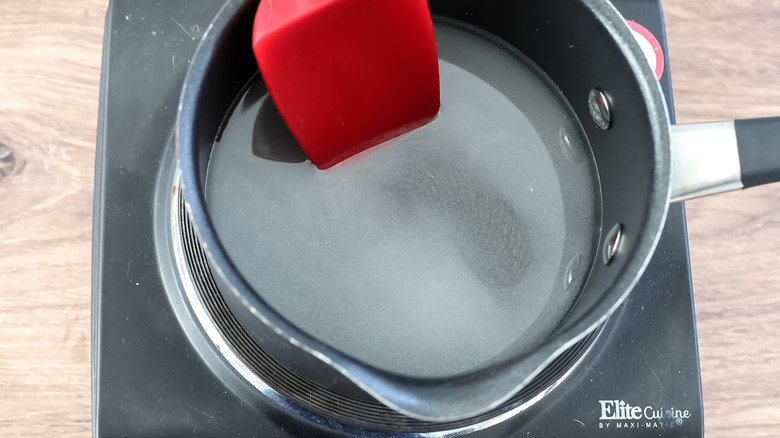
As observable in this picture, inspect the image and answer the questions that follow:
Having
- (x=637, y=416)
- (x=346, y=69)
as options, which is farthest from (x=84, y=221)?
(x=637, y=416)

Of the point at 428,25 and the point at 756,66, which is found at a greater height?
the point at 428,25

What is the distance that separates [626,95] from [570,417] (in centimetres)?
29

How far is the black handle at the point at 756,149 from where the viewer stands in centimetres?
40

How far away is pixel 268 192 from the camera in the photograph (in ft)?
1.68

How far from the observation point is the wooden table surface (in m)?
0.64

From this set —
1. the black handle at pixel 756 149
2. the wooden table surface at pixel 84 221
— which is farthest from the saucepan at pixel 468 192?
the wooden table surface at pixel 84 221

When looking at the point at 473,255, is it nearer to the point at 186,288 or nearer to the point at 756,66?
the point at 186,288

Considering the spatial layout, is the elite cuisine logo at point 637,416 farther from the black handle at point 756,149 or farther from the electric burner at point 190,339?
the black handle at point 756,149

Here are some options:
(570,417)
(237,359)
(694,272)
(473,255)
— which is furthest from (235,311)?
(694,272)

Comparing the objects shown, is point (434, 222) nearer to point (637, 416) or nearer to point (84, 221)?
point (637, 416)

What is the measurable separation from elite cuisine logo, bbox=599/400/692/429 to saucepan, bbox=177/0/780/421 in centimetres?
12

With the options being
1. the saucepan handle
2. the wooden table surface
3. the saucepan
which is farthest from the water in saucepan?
the wooden table surface

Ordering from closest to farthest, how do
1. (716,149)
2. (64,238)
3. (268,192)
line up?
(716,149)
(268,192)
(64,238)

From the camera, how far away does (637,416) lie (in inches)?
22.6
